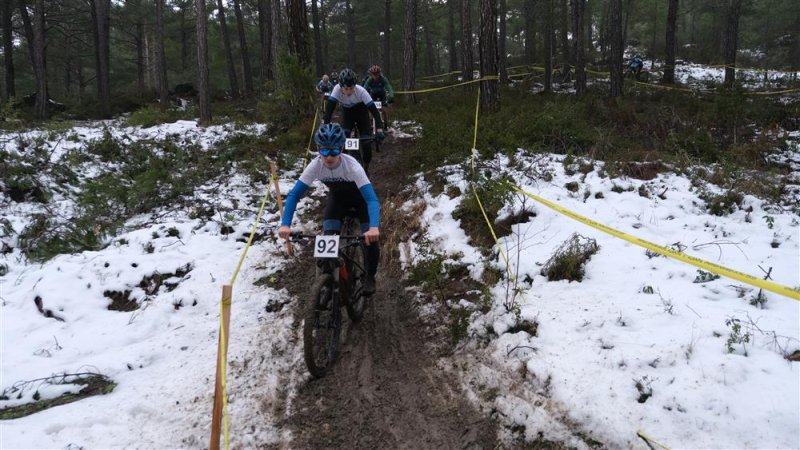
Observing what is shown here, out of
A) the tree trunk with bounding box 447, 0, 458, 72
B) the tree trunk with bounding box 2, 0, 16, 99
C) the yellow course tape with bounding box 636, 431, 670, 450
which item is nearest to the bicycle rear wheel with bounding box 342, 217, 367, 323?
the yellow course tape with bounding box 636, 431, 670, 450

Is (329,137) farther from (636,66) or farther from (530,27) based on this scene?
(530,27)

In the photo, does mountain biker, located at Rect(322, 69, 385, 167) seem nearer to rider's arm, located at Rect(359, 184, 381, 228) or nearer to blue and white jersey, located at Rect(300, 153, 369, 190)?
blue and white jersey, located at Rect(300, 153, 369, 190)

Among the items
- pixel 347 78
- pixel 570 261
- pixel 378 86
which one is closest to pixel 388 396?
pixel 570 261

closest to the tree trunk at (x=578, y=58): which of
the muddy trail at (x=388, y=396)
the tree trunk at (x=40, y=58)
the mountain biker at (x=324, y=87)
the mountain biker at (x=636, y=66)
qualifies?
the mountain biker at (x=636, y=66)

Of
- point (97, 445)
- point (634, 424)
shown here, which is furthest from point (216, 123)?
point (634, 424)

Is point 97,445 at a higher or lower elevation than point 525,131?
lower

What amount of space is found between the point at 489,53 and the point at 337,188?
28.3 feet

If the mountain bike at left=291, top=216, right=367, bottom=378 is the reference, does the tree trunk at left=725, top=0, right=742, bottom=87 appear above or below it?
above

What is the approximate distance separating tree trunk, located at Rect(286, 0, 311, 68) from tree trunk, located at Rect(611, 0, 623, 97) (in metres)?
10.6

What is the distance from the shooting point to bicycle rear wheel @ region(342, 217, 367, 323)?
5.27 metres

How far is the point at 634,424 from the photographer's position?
3.41m

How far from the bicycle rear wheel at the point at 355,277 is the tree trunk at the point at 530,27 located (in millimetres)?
22441

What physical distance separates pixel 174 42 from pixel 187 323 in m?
40.6

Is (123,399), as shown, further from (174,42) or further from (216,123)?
(174,42)
